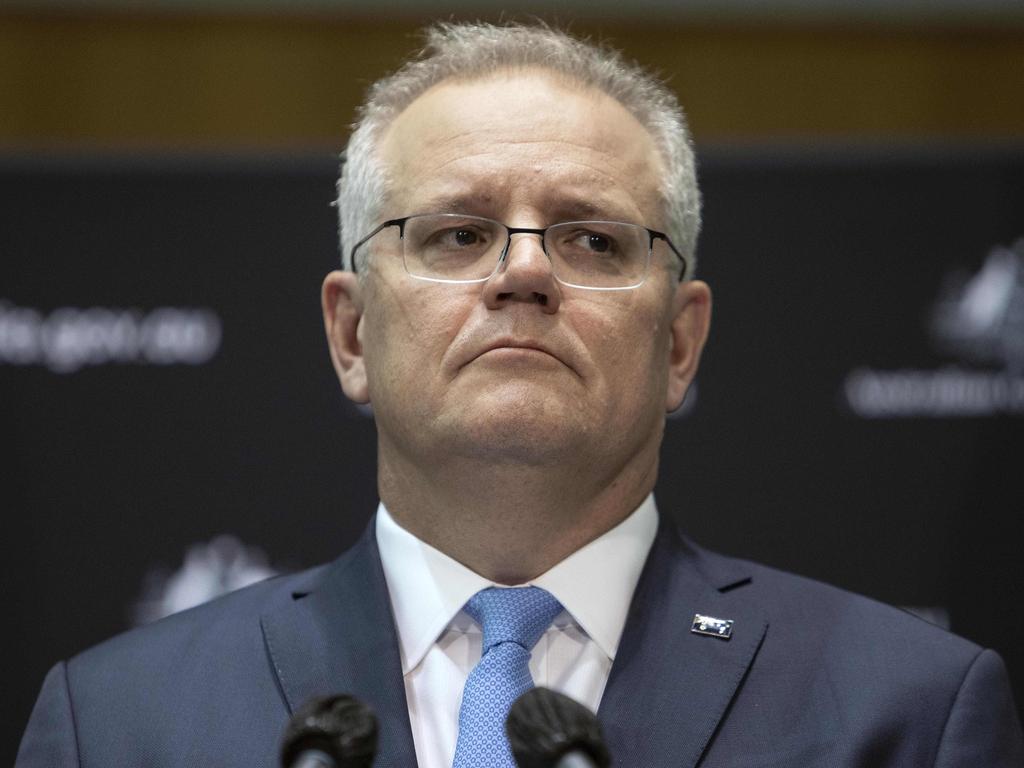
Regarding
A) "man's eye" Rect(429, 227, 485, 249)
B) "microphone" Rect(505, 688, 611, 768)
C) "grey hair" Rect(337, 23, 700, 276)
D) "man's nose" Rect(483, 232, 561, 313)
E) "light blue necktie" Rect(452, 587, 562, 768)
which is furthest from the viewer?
"grey hair" Rect(337, 23, 700, 276)

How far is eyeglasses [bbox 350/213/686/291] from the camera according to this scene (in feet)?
6.50

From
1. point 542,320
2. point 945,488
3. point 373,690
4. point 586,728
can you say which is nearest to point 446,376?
point 542,320

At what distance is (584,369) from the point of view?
6.35ft

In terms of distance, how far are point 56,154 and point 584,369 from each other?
1684mm

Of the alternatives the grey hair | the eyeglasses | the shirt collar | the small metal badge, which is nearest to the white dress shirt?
the shirt collar

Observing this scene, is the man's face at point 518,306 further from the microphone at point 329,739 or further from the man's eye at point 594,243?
the microphone at point 329,739

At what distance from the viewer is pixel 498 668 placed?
6.08 ft

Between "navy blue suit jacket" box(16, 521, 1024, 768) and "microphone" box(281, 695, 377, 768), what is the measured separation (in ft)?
1.93

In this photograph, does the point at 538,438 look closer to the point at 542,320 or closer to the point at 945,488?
the point at 542,320

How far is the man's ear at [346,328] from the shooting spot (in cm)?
222

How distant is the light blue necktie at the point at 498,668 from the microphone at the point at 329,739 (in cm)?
56

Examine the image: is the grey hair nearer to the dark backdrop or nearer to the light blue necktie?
the light blue necktie

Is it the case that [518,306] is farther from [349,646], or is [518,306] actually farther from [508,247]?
[349,646]

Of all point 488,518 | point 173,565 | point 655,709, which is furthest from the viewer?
point 173,565
